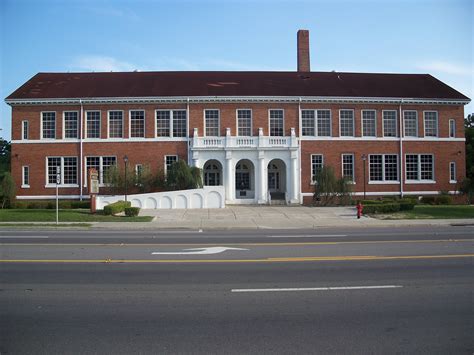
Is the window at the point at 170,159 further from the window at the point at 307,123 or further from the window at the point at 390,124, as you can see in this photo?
the window at the point at 390,124

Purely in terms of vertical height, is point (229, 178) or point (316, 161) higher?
point (316, 161)

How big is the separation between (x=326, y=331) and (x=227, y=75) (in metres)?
40.3

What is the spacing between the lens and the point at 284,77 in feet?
141

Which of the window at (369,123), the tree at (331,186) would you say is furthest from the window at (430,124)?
the tree at (331,186)

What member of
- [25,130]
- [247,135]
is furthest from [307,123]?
[25,130]

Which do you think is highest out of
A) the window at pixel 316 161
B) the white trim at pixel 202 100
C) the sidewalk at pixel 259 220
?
the white trim at pixel 202 100

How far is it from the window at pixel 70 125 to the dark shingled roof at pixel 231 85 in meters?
1.73

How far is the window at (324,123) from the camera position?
38656mm

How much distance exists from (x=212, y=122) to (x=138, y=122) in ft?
22.2

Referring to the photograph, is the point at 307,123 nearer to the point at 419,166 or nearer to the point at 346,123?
the point at 346,123

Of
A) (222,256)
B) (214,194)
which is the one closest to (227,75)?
(214,194)

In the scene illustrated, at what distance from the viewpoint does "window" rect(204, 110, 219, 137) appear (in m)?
38.2

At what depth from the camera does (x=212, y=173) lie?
39156 millimetres

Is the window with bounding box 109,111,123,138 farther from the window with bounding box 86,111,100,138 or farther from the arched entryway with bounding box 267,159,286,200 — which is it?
the arched entryway with bounding box 267,159,286,200
